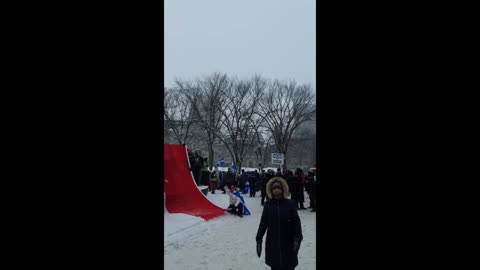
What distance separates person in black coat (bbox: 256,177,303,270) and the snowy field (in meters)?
2.18

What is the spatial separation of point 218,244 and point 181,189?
4.74m

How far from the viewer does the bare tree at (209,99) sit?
37.8 metres

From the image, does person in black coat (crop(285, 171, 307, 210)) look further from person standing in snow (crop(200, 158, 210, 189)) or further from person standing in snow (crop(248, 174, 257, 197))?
person standing in snow (crop(248, 174, 257, 197))

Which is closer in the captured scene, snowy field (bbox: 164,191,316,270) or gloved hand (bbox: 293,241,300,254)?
gloved hand (bbox: 293,241,300,254)

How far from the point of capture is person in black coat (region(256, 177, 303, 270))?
5383 millimetres

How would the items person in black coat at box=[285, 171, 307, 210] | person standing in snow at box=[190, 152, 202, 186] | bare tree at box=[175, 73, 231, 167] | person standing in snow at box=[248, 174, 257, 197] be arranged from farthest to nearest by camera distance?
1. bare tree at box=[175, 73, 231, 167]
2. person standing in snow at box=[248, 174, 257, 197]
3. person standing in snow at box=[190, 152, 202, 186]
4. person in black coat at box=[285, 171, 307, 210]

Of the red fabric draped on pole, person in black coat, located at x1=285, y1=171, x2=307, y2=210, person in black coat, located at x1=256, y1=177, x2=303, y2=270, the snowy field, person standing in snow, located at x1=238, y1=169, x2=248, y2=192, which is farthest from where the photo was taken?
person standing in snow, located at x1=238, y1=169, x2=248, y2=192

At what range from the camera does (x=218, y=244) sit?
9.78m

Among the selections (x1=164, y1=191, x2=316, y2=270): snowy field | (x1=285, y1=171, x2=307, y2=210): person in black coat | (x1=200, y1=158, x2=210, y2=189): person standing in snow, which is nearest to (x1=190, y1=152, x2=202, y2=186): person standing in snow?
(x1=200, y1=158, x2=210, y2=189): person standing in snow
